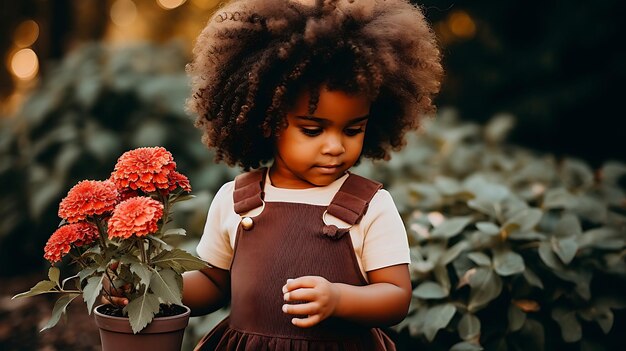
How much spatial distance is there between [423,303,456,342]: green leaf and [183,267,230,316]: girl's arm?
33.6 inches

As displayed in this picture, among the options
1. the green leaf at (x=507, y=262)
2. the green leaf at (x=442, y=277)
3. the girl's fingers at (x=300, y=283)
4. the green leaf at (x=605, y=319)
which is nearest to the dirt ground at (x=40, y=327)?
the green leaf at (x=442, y=277)

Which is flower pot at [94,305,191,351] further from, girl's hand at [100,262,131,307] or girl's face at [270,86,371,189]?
girl's face at [270,86,371,189]

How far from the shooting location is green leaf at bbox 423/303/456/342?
2.82 metres

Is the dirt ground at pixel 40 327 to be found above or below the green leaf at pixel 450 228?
below

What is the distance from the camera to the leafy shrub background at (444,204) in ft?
9.85

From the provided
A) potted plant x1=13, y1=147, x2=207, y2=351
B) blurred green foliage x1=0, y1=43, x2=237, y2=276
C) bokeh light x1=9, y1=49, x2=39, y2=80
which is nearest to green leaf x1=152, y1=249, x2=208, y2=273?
potted plant x1=13, y1=147, x2=207, y2=351

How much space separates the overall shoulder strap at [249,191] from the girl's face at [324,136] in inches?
5.1

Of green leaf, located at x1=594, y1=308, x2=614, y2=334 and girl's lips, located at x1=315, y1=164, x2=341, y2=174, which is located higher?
girl's lips, located at x1=315, y1=164, x2=341, y2=174

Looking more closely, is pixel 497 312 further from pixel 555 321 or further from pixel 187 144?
pixel 187 144

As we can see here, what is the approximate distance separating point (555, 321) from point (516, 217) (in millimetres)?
471

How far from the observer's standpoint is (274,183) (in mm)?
2363

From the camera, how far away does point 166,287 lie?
2.01m

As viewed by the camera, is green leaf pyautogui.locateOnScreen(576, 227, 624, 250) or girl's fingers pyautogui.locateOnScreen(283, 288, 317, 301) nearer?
girl's fingers pyautogui.locateOnScreen(283, 288, 317, 301)

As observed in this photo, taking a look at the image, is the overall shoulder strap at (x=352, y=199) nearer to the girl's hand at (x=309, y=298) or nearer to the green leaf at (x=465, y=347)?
the girl's hand at (x=309, y=298)
